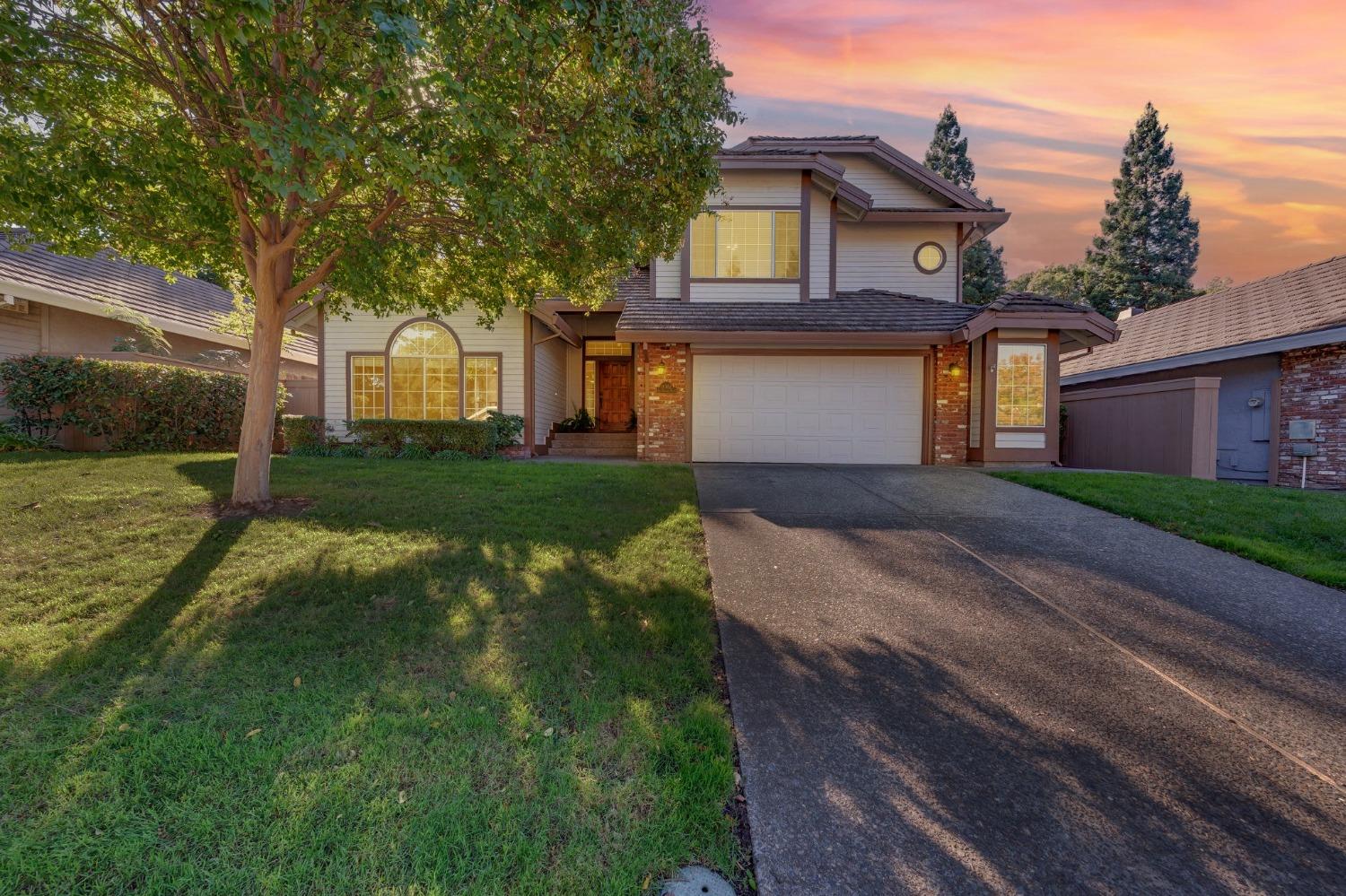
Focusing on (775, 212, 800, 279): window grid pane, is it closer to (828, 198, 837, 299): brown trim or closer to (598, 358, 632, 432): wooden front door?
(828, 198, 837, 299): brown trim

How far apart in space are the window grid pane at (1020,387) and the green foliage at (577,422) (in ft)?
30.6

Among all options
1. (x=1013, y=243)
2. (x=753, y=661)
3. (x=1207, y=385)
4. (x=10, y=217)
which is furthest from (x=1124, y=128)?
(x=10, y=217)

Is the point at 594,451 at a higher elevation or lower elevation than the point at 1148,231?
lower

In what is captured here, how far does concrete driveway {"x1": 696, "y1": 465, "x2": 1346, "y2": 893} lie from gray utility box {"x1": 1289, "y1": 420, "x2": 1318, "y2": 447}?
28.3 feet

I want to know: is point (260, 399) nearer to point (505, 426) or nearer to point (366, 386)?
point (505, 426)

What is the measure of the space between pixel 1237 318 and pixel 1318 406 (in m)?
3.39

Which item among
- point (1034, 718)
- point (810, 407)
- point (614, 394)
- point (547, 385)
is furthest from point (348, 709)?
point (614, 394)

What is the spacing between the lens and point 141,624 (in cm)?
324

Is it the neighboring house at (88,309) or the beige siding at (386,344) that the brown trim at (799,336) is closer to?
the beige siding at (386,344)

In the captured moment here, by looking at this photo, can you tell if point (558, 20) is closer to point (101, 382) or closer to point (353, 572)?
point (353, 572)

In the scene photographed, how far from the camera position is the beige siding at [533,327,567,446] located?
12.1m

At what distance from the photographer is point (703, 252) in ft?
37.1

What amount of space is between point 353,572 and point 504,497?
2.56 m

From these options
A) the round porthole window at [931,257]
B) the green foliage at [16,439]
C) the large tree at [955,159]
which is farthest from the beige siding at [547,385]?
the large tree at [955,159]
